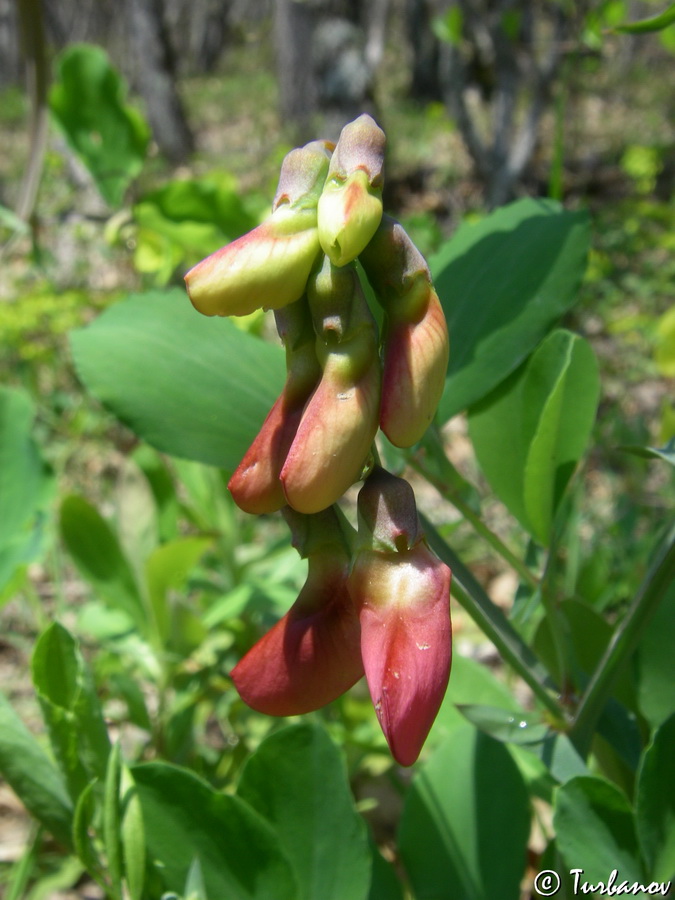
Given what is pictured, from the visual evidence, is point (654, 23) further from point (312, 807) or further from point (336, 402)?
point (312, 807)

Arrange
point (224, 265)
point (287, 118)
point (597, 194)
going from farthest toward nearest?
point (287, 118) → point (597, 194) → point (224, 265)

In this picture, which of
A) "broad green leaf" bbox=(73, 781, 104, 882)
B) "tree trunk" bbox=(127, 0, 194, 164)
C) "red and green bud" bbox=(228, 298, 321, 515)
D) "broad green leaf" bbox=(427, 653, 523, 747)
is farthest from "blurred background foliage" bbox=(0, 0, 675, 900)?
"tree trunk" bbox=(127, 0, 194, 164)

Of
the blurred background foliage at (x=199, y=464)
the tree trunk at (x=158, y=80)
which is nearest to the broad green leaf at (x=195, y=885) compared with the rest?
the blurred background foliage at (x=199, y=464)

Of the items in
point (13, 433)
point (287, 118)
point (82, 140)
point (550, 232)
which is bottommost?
point (287, 118)

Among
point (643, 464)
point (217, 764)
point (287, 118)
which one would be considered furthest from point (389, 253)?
point (287, 118)

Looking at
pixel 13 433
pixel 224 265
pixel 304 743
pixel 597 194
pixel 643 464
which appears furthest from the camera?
pixel 597 194

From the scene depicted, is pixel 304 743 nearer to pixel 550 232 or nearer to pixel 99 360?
pixel 99 360

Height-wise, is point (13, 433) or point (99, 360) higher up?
point (99, 360)
